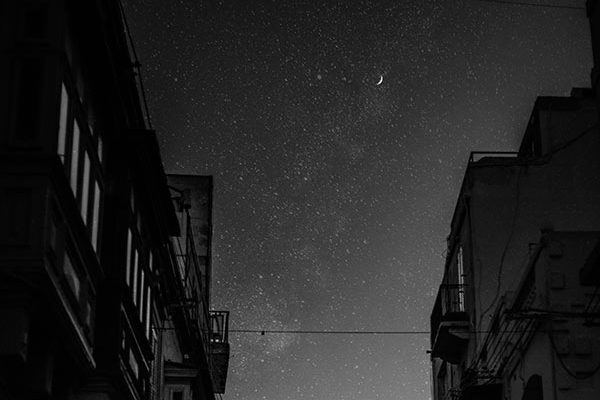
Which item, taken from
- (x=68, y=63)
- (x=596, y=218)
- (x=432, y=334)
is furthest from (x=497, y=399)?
(x=68, y=63)

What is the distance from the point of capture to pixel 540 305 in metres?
28.5

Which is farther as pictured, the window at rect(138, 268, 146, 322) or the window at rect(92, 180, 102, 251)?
the window at rect(138, 268, 146, 322)

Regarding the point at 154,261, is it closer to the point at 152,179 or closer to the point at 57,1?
the point at 152,179

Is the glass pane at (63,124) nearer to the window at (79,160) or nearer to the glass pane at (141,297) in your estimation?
the window at (79,160)

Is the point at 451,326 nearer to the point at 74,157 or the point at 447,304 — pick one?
the point at 447,304

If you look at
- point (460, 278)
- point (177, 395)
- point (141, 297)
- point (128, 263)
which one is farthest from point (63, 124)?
point (460, 278)

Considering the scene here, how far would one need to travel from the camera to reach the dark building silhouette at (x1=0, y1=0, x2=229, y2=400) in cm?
1766

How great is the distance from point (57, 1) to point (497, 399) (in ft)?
64.4

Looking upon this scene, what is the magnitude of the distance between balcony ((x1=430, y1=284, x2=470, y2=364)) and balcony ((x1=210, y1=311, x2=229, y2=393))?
7.69m

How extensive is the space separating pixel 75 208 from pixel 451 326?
875 inches

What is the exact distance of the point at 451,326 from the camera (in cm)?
4006

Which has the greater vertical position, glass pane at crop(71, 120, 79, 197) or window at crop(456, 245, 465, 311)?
window at crop(456, 245, 465, 311)

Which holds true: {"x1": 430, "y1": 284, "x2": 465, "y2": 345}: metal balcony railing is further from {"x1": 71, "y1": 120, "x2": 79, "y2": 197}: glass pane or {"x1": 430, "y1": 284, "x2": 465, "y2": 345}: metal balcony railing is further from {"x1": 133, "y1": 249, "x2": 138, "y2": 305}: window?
{"x1": 71, "y1": 120, "x2": 79, "y2": 197}: glass pane

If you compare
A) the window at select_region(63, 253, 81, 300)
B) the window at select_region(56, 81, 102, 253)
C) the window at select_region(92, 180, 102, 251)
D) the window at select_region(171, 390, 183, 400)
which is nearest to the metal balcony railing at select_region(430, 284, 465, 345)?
the window at select_region(171, 390, 183, 400)
